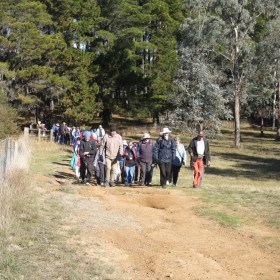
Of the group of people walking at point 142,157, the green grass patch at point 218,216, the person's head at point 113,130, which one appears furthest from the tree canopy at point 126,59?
the green grass patch at point 218,216

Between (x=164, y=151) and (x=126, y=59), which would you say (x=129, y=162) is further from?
(x=126, y=59)

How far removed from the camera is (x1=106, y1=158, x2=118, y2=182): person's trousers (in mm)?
13070

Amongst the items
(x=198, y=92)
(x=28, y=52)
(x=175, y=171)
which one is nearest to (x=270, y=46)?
(x=198, y=92)

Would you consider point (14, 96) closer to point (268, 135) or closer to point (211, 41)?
point (211, 41)

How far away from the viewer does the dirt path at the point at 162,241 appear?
6.39 metres

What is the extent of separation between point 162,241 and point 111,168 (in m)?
5.70

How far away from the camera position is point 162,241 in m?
7.69

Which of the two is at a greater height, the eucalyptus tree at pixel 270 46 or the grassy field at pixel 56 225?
the eucalyptus tree at pixel 270 46

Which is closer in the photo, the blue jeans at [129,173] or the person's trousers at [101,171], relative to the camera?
the person's trousers at [101,171]

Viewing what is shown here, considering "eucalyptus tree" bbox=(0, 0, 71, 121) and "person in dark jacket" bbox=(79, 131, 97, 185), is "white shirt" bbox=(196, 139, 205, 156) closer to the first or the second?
"person in dark jacket" bbox=(79, 131, 97, 185)

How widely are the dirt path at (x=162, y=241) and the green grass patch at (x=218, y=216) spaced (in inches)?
7.8

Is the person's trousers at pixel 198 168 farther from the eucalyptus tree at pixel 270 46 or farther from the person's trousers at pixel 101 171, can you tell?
the eucalyptus tree at pixel 270 46

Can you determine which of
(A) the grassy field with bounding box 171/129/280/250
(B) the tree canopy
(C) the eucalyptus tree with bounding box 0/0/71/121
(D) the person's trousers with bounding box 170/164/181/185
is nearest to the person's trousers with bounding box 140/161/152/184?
(D) the person's trousers with bounding box 170/164/181/185

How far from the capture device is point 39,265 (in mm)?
6152
